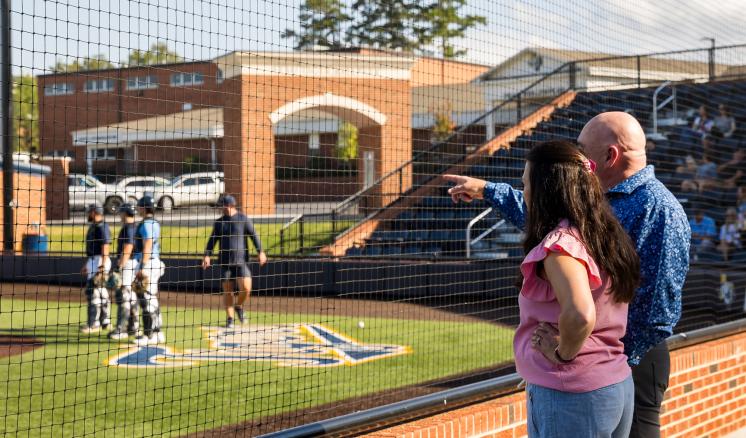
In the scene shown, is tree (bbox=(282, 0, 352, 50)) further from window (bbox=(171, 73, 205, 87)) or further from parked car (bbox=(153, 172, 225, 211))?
parked car (bbox=(153, 172, 225, 211))

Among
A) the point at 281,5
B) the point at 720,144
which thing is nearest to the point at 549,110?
the point at 720,144

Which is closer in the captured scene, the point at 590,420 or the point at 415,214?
the point at 590,420

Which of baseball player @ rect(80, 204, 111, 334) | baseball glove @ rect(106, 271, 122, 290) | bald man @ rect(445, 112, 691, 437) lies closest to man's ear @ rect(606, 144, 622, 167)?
bald man @ rect(445, 112, 691, 437)

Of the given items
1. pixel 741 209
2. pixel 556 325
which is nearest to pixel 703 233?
pixel 741 209

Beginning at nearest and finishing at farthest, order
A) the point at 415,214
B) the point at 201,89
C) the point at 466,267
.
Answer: the point at 201,89, the point at 415,214, the point at 466,267

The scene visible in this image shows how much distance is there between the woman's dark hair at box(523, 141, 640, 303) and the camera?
2.86 metres

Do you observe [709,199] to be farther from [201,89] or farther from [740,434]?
A: [201,89]

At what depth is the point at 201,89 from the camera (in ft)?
14.5

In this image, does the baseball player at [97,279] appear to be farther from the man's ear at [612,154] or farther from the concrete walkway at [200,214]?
the man's ear at [612,154]

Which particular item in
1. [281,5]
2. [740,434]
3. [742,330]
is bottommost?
[740,434]

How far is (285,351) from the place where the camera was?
962 centimetres

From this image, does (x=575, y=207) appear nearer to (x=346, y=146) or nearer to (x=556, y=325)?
(x=556, y=325)

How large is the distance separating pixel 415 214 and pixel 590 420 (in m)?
8.98

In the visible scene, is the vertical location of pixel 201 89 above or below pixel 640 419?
above
